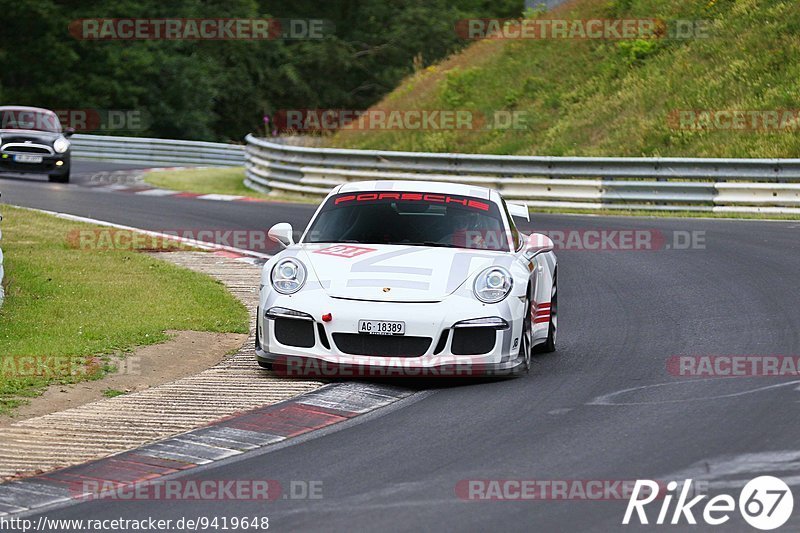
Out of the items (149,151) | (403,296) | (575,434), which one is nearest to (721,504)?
(575,434)

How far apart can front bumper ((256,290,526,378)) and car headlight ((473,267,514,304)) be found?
0.23 feet

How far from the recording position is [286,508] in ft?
20.2

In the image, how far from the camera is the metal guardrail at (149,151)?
138 feet

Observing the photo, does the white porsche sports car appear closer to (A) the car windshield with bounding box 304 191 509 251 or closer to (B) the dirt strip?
(A) the car windshield with bounding box 304 191 509 251

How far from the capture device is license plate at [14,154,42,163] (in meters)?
28.2

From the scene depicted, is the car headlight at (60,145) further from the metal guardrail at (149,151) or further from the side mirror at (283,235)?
the side mirror at (283,235)

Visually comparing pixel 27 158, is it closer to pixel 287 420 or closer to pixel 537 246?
pixel 537 246

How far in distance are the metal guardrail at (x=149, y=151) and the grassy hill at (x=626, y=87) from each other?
9.84m

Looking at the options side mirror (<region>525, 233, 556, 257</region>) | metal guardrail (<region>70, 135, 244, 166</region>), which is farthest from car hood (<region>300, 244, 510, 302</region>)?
metal guardrail (<region>70, 135, 244, 166</region>)

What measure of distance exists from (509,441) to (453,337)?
67.0 inches

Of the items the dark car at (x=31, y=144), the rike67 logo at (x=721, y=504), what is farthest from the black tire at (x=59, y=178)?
the rike67 logo at (x=721, y=504)

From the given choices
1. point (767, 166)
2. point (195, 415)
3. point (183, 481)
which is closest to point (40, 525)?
point (183, 481)

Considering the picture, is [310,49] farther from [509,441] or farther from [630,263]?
[509,441]

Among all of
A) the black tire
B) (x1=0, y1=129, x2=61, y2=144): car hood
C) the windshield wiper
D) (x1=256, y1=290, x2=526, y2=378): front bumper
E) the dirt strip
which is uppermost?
(x1=0, y1=129, x2=61, y2=144): car hood
